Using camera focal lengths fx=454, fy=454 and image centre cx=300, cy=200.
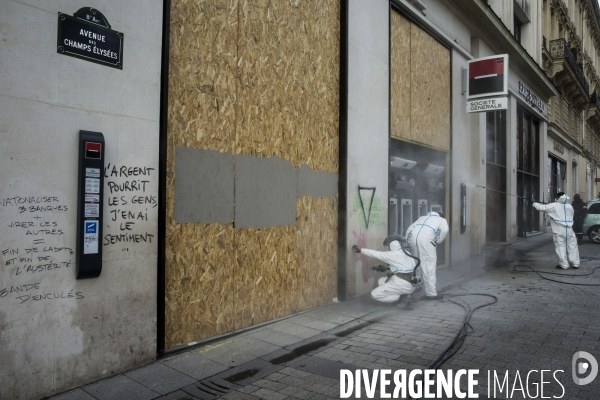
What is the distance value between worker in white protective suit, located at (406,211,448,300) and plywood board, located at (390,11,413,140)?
6.51 ft

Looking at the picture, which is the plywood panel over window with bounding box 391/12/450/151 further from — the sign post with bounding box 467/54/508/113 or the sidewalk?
the sidewalk

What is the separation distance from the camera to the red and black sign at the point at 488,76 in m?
11.5

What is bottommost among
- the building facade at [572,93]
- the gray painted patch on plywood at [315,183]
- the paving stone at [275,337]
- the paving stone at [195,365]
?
the paving stone at [195,365]

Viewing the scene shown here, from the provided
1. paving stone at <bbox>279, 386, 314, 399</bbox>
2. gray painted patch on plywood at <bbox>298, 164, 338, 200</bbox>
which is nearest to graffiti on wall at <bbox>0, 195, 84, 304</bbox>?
paving stone at <bbox>279, 386, 314, 399</bbox>

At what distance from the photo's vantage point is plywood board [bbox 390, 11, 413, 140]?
8852 millimetres

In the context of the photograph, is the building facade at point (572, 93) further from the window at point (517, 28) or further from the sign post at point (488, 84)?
the sign post at point (488, 84)

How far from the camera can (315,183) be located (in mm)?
6730

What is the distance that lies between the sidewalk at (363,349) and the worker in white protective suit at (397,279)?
0.60 ft

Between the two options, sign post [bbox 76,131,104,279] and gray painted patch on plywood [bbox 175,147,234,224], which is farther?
gray painted patch on plywood [bbox 175,147,234,224]

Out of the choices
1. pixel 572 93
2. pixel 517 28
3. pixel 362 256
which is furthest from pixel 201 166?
pixel 572 93

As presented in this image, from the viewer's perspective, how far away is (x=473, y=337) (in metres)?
5.18

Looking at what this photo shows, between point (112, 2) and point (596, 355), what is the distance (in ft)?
18.7

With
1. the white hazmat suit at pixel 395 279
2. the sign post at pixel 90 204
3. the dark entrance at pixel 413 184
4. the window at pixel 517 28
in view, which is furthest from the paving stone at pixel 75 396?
the window at pixel 517 28

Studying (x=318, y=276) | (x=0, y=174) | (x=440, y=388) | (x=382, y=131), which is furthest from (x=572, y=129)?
(x=0, y=174)
